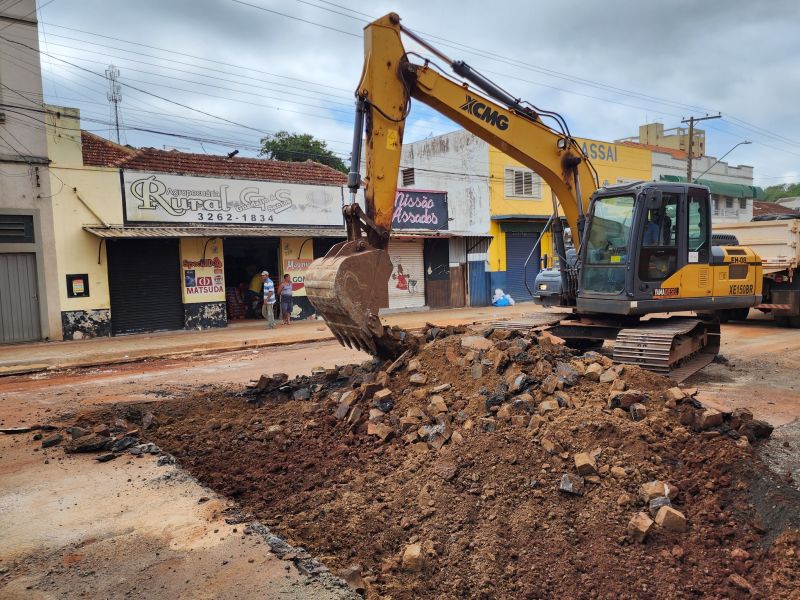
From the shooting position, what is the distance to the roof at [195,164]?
1678 centimetres

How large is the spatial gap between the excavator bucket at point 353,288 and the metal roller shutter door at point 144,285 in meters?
12.0

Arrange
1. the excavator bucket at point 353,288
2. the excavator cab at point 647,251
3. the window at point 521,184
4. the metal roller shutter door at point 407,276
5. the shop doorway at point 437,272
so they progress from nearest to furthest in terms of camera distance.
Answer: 1. the excavator bucket at point 353,288
2. the excavator cab at point 647,251
3. the metal roller shutter door at point 407,276
4. the shop doorway at point 437,272
5. the window at point 521,184

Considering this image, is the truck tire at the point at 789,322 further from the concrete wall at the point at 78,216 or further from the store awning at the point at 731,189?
the store awning at the point at 731,189

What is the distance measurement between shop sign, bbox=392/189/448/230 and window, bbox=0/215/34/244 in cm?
1157

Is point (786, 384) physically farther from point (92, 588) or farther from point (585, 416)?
point (92, 588)

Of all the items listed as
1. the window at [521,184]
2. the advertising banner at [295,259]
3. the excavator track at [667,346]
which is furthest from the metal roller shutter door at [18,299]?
the window at [521,184]

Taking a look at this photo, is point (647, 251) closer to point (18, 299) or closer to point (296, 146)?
point (18, 299)

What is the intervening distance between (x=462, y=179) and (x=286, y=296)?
996cm

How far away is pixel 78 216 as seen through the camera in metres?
15.7

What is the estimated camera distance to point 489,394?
5.80 m

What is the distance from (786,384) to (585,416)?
5.78 m

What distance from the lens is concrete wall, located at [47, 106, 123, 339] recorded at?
50.4 ft

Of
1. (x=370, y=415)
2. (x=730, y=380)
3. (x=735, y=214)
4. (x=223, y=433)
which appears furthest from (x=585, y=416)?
(x=735, y=214)

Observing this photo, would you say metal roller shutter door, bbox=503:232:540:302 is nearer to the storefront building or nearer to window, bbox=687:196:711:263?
the storefront building
